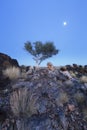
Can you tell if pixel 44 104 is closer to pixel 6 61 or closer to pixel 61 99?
pixel 61 99

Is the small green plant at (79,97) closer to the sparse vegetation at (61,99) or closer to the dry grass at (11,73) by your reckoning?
the sparse vegetation at (61,99)

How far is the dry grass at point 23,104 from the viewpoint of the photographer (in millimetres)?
15422

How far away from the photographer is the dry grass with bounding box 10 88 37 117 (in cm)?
1542

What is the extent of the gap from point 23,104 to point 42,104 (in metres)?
1.36

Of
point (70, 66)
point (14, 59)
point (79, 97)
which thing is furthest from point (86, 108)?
point (70, 66)

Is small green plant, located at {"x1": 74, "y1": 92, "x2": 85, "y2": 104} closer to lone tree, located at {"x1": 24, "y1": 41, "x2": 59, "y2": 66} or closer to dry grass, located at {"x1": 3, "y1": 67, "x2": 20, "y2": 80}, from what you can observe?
dry grass, located at {"x1": 3, "y1": 67, "x2": 20, "y2": 80}

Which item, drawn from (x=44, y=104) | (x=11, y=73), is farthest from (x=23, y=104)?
(x=11, y=73)

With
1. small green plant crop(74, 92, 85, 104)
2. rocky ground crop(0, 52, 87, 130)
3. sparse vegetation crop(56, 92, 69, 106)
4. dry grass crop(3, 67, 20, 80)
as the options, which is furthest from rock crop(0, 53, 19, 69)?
small green plant crop(74, 92, 85, 104)

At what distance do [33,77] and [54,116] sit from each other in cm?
526

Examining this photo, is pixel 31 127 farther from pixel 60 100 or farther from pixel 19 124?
pixel 60 100

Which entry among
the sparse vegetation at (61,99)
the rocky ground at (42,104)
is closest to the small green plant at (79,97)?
the rocky ground at (42,104)

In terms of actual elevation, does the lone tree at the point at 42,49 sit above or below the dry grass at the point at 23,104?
above

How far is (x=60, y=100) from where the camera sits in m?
17.2

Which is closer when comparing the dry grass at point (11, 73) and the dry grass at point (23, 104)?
the dry grass at point (23, 104)
